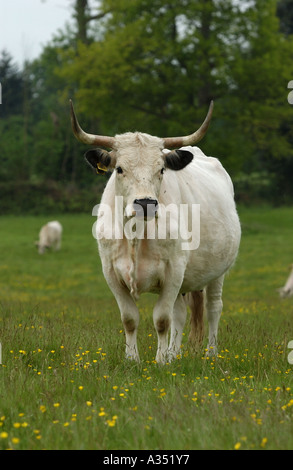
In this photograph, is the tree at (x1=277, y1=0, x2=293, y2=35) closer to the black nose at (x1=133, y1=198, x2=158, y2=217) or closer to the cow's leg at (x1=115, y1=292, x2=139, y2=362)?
the cow's leg at (x1=115, y1=292, x2=139, y2=362)

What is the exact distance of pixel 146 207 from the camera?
5.81m

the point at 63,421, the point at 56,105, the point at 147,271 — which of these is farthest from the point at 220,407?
the point at 56,105

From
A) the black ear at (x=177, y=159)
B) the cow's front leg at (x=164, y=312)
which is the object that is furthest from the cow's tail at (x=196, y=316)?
the black ear at (x=177, y=159)

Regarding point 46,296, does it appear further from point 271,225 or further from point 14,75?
point 14,75

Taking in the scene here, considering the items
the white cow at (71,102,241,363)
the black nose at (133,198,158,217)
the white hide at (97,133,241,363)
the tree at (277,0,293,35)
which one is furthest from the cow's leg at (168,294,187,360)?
the tree at (277,0,293,35)

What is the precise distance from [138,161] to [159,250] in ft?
2.86

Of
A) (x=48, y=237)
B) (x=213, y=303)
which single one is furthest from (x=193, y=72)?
(x=213, y=303)

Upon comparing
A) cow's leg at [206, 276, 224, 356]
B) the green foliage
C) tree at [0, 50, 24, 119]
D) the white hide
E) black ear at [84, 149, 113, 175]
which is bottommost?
cow's leg at [206, 276, 224, 356]

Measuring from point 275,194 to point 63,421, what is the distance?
3847 cm

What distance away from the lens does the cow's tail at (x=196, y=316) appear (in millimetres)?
7925

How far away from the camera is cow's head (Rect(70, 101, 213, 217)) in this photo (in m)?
5.91

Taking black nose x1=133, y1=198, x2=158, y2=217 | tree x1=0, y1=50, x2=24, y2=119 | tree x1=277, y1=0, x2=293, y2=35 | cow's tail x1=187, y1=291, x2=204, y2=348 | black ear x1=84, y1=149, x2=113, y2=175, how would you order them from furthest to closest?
tree x1=0, y1=50, x2=24, y2=119
tree x1=277, y1=0, x2=293, y2=35
cow's tail x1=187, y1=291, x2=204, y2=348
black ear x1=84, y1=149, x2=113, y2=175
black nose x1=133, y1=198, x2=158, y2=217
